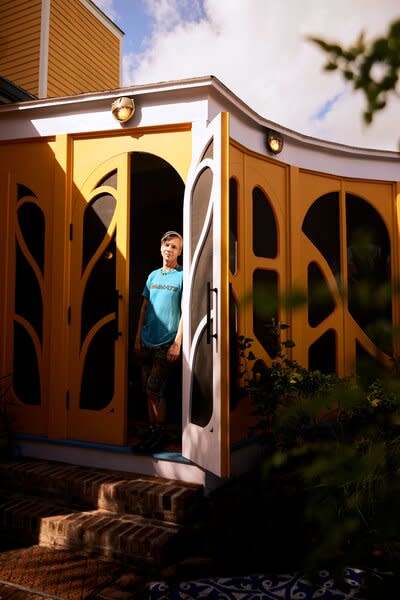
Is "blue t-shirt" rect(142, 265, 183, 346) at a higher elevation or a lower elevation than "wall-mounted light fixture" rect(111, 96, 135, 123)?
lower

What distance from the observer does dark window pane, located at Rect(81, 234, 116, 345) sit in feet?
13.6

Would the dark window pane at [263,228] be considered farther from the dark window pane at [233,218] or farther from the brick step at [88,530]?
the brick step at [88,530]

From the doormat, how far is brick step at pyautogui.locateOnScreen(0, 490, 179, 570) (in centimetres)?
8

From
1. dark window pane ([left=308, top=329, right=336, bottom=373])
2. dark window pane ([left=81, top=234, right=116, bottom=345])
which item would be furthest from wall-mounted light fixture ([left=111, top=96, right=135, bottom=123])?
dark window pane ([left=308, top=329, right=336, bottom=373])

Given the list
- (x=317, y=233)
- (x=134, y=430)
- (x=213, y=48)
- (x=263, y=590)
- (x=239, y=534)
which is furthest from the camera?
(x=213, y=48)

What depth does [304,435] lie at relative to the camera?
4.50 metres

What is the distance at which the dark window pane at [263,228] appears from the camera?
469 cm

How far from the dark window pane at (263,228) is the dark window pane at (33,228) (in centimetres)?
210

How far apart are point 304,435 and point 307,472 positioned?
4.15 m

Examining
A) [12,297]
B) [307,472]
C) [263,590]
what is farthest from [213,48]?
[307,472]

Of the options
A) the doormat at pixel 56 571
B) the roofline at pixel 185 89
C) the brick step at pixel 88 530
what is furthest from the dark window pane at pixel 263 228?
the doormat at pixel 56 571

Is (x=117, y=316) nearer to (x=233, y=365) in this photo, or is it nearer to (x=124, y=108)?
(x=233, y=365)

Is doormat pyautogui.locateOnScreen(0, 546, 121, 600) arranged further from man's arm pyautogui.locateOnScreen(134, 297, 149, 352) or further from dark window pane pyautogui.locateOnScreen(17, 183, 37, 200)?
dark window pane pyautogui.locateOnScreen(17, 183, 37, 200)

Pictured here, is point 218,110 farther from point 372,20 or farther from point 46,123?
point 372,20
